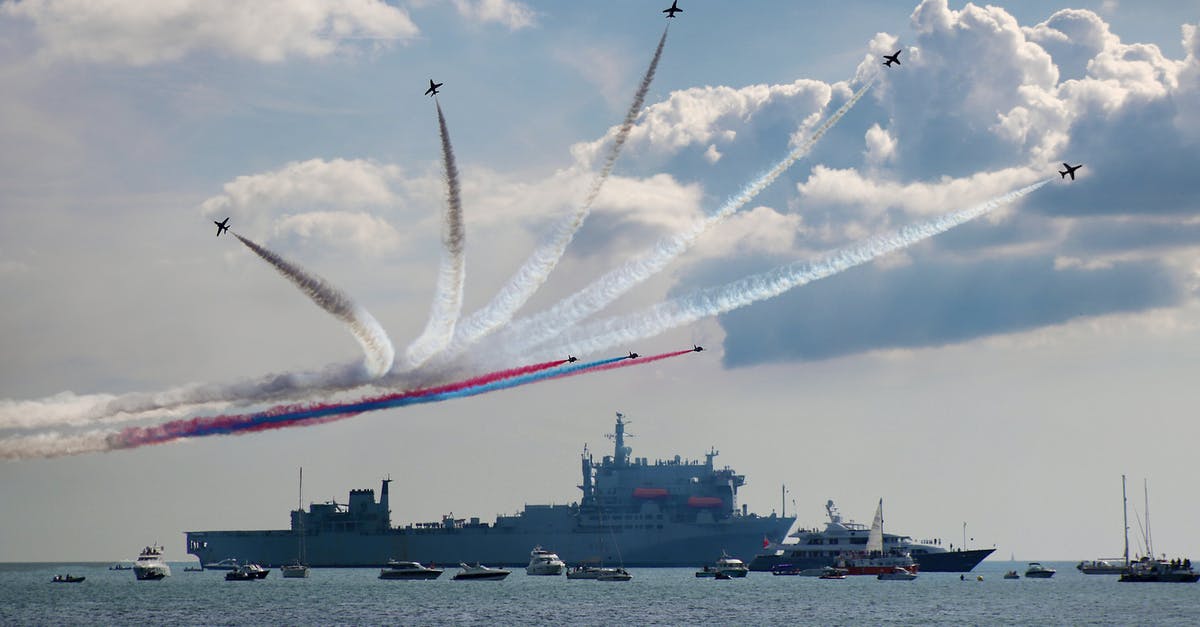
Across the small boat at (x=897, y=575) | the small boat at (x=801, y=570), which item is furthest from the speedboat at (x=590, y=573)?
the small boat at (x=897, y=575)

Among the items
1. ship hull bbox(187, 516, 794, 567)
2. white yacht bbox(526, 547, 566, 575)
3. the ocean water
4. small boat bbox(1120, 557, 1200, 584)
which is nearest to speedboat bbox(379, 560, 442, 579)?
the ocean water

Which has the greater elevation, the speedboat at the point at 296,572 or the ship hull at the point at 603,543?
the ship hull at the point at 603,543

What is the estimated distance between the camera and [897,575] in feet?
520

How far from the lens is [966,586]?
15125 centimetres

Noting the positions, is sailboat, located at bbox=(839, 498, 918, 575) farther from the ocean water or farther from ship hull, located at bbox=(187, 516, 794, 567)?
ship hull, located at bbox=(187, 516, 794, 567)

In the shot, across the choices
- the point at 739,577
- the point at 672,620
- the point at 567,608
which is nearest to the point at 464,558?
the point at 739,577

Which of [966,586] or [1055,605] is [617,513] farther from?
[1055,605]

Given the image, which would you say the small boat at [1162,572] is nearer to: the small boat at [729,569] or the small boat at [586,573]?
the small boat at [729,569]

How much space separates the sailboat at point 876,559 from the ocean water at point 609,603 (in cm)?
224

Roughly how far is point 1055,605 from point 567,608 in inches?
1640

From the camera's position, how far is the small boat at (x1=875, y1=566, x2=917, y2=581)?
156m

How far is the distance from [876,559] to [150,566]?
90.5 meters

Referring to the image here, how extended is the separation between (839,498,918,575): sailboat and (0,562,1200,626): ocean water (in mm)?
2238

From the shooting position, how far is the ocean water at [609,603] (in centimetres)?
9406
